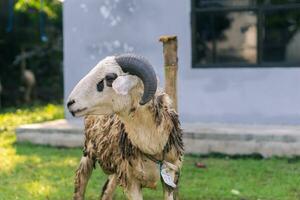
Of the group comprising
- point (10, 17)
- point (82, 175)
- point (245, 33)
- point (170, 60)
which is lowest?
point (82, 175)

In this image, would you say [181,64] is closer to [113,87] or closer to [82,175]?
[82,175]

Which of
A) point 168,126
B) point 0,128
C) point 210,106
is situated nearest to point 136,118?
point 168,126

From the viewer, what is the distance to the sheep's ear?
14.6 ft

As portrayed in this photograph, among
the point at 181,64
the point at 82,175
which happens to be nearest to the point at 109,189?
the point at 82,175

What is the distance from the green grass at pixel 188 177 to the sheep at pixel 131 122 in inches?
70.8

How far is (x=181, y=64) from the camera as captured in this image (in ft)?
32.8

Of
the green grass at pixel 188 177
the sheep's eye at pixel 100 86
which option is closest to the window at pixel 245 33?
the green grass at pixel 188 177

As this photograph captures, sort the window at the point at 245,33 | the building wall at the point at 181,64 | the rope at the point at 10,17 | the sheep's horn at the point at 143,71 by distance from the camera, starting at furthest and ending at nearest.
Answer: the rope at the point at 10,17
the building wall at the point at 181,64
the window at the point at 245,33
the sheep's horn at the point at 143,71

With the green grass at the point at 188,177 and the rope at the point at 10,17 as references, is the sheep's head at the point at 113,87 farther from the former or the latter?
the rope at the point at 10,17

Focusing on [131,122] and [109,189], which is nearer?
[131,122]

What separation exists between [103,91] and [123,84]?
6.7 inches

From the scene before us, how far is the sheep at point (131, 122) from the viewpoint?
4.45 m

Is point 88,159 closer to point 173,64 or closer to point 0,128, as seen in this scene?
point 173,64

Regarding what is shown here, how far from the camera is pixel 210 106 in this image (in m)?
9.88
